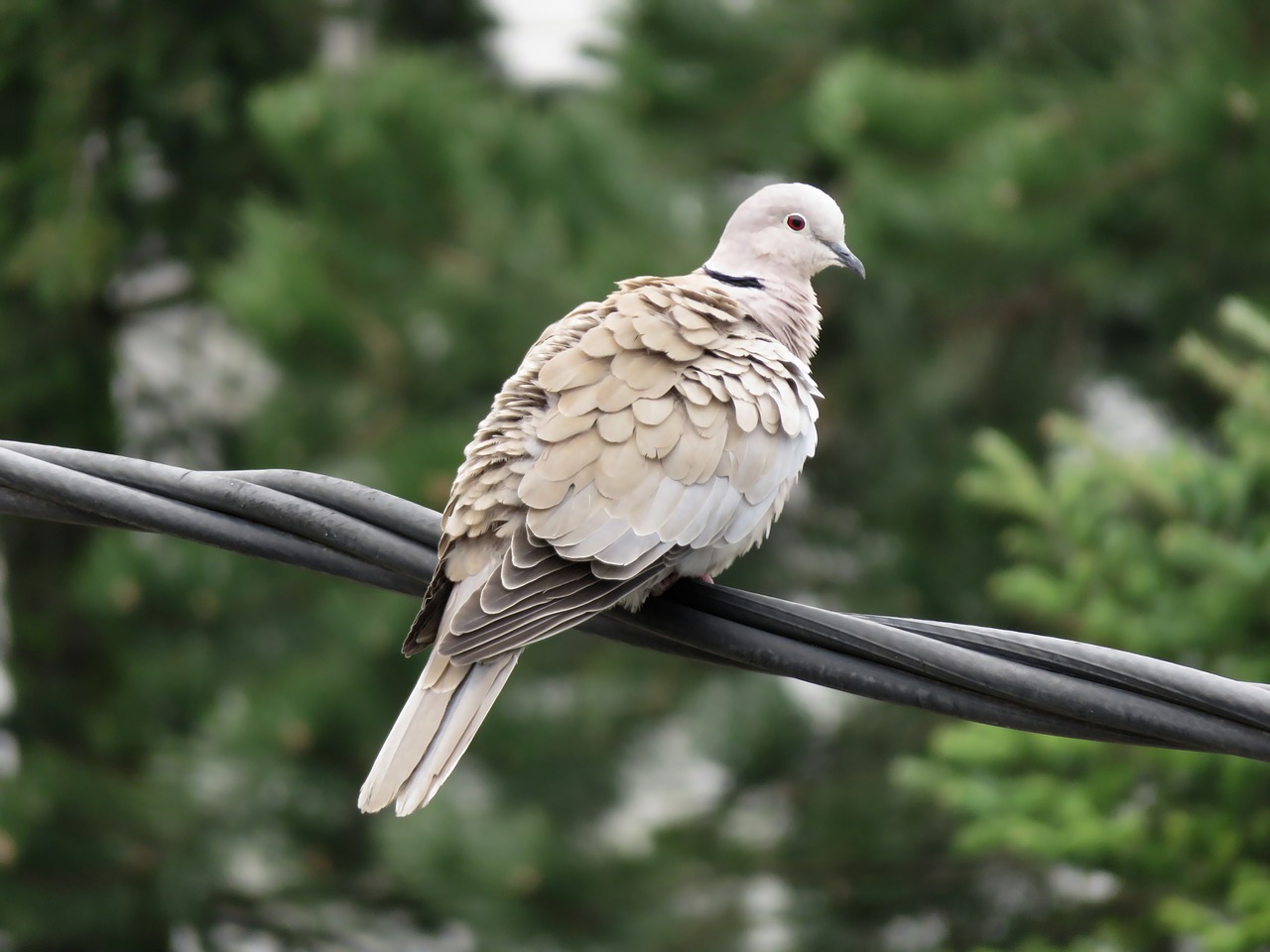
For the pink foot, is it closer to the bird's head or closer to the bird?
the bird

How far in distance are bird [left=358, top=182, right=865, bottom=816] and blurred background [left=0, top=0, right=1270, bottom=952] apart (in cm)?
185

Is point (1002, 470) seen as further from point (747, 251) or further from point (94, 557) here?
point (94, 557)

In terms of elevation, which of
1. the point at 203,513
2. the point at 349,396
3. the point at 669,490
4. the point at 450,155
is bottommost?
the point at 203,513

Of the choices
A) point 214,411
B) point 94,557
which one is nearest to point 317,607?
point 94,557

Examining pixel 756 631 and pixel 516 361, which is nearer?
pixel 756 631

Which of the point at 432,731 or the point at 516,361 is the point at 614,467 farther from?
the point at 516,361

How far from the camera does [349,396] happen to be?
6152mm

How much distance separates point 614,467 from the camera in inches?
99.3

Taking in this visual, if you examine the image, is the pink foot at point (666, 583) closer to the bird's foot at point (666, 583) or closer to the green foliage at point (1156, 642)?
the bird's foot at point (666, 583)

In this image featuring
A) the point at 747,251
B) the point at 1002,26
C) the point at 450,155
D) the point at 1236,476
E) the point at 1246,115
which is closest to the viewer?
the point at 747,251

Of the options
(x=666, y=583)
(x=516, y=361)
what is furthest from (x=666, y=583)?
(x=516, y=361)

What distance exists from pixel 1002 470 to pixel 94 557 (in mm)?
3821

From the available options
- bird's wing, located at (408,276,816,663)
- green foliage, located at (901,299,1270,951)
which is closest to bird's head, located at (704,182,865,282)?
bird's wing, located at (408,276,816,663)

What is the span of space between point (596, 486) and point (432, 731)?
17.8 inches
